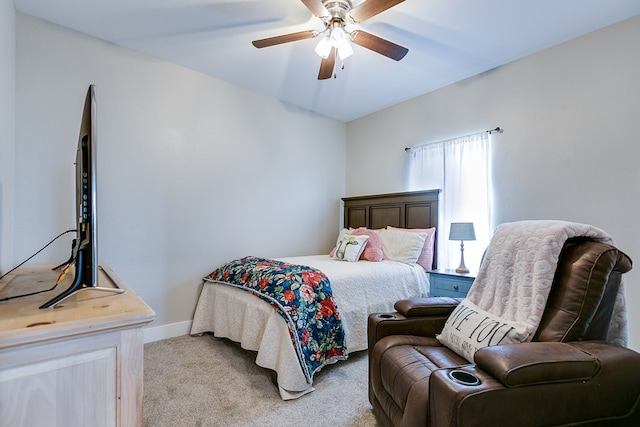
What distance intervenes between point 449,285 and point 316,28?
101 inches

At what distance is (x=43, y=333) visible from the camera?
2.37ft

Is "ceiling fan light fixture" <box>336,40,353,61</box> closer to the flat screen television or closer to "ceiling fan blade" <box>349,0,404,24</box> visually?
"ceiling fan blade" <box>349,0,404,24</box>

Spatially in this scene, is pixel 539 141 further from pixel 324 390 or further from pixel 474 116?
pixel 324 390

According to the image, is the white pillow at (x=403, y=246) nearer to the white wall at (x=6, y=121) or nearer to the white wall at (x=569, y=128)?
the white wall at (x=569, y=128)

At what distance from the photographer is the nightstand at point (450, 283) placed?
9.04 feet

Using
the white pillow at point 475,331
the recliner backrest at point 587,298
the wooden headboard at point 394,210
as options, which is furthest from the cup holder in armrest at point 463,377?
the wooden headboard at point 394,210

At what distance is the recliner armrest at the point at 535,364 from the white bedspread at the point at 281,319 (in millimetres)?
1327

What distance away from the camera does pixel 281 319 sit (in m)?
2.17

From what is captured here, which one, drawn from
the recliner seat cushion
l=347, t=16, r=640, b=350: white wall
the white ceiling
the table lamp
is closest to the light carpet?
the recliner seat cushion

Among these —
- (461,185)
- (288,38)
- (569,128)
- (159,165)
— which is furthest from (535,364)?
(159,165)

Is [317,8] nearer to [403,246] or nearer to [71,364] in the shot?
[71,364]

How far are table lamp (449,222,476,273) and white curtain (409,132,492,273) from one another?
20 centimetres

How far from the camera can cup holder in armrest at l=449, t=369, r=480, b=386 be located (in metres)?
1.05

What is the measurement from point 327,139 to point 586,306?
3683mm
